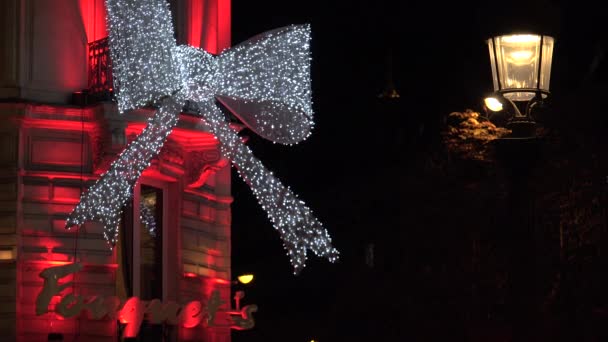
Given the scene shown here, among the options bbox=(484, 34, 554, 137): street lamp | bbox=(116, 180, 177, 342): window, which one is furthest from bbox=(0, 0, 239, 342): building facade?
bbox=(484, 34, 554, 137): street lamp

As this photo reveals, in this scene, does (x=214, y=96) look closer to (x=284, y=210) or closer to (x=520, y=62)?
(x=284, y=210)

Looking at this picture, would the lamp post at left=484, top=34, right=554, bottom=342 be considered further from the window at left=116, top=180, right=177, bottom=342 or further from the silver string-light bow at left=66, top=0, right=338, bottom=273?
the window at left=116, top=180, right=177, bottom=342

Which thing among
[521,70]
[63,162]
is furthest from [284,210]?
[521,70]

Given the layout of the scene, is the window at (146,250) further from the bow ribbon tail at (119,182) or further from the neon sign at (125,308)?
the bow ribbon tail at (119,182)

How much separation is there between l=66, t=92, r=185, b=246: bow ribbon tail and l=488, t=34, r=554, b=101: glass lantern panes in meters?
10.3

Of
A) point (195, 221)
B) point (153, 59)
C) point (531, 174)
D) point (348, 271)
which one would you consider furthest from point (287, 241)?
point (348, 271)

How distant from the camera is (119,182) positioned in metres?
23.7

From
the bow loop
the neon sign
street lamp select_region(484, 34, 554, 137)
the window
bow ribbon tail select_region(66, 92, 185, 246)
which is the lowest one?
the neon sign

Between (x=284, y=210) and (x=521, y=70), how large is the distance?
11.9m

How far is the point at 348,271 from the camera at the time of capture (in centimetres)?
4469

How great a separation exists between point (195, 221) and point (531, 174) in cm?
1325

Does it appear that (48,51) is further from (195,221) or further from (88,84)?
(195,221)

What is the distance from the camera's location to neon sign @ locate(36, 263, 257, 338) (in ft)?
75.7

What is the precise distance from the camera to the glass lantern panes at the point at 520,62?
Result: 547 inches
